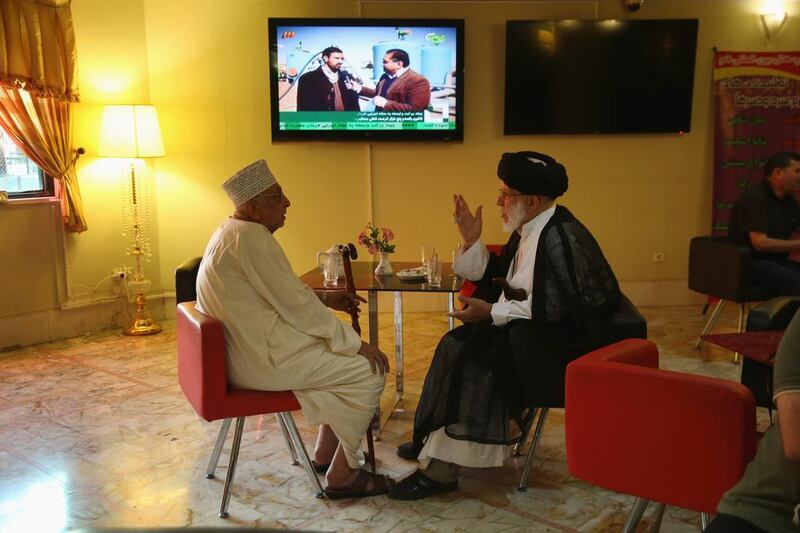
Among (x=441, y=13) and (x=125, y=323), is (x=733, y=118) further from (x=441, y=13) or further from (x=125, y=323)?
(x=125, y=323)

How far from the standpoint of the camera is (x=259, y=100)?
595 centimetres

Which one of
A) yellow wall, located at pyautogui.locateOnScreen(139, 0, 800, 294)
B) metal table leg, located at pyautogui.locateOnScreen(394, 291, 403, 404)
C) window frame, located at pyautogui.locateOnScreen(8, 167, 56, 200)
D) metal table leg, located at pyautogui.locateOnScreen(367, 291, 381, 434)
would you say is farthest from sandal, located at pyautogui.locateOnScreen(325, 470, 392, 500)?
window frame, located at pyautogui.locateOnScreen(8, 167, 56, 200)

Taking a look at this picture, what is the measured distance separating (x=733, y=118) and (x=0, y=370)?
18.4 feet

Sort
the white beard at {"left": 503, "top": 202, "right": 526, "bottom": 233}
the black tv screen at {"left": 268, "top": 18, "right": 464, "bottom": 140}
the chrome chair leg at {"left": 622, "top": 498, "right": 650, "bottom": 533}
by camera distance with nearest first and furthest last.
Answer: the chrome chair leg at {"left": 622, "top": 498, "right": 650, "bottom": 533}, the white beard at {"left": 503, "top": 202, "right": 526, "bottom": 233}, the black tv screen at {"left": 268, "top": 18, "right": 464, "bottom": 140}

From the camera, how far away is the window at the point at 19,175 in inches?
204

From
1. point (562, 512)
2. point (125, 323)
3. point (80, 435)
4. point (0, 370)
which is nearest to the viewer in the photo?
point (562, 512)

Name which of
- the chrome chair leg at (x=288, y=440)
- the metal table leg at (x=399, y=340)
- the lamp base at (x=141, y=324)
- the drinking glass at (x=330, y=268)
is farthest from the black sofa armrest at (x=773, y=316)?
the lamp base at (x=141, y=324)

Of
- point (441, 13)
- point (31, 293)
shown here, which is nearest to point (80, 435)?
point (31, 293)

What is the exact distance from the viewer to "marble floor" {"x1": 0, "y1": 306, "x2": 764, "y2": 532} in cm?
277

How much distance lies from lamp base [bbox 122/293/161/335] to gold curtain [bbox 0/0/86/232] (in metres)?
0.67

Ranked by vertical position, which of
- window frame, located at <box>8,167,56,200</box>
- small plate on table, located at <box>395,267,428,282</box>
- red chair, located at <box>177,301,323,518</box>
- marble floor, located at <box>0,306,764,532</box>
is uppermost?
window frame, located at <box>8,167,56,200</box>

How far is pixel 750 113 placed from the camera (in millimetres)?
6129

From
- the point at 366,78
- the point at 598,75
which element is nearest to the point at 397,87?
the point at 366,78

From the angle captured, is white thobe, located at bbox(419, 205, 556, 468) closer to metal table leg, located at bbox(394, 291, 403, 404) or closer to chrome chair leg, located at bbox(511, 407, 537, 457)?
chrome chair leg, located at bbox(511, 407, 537, 457)
